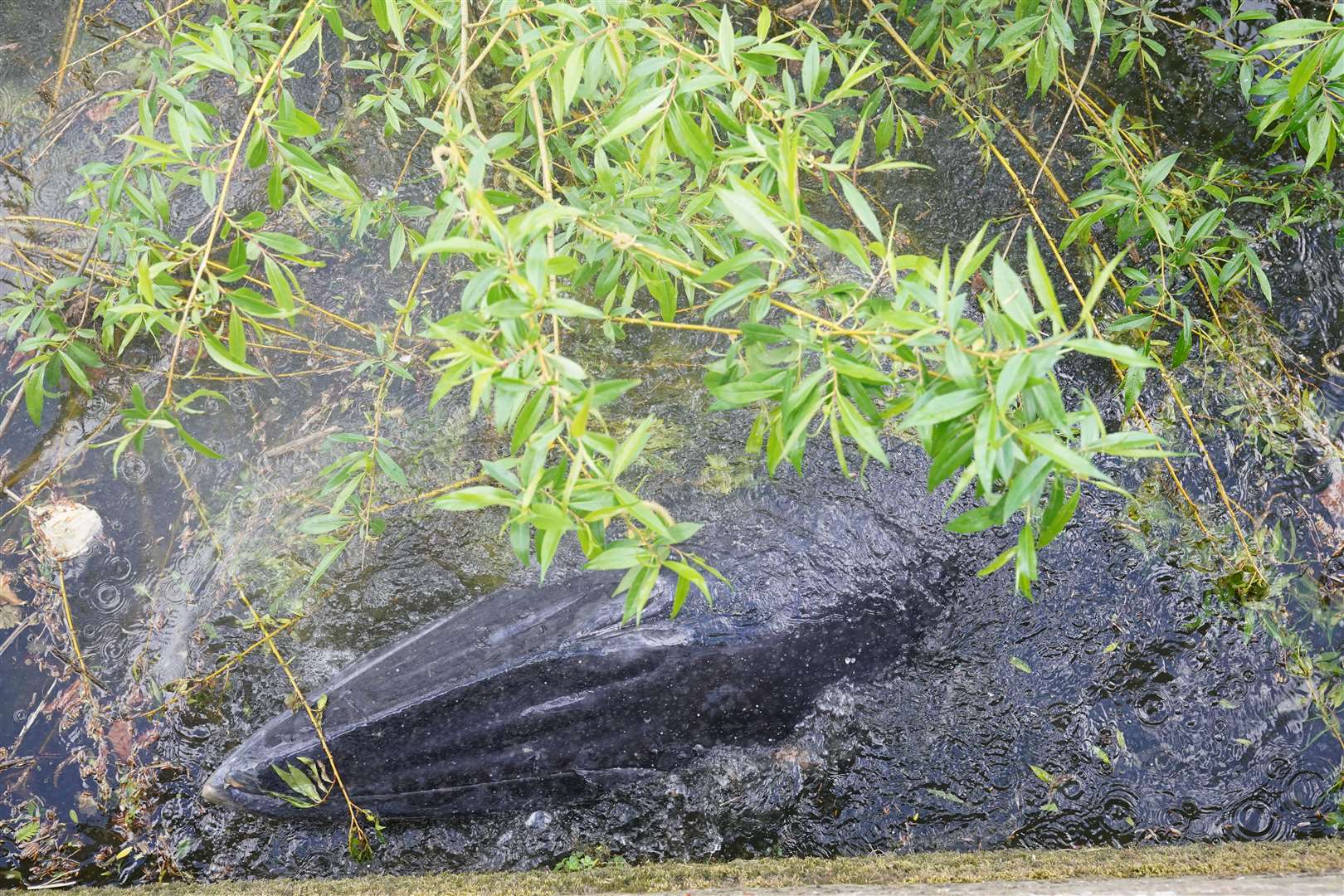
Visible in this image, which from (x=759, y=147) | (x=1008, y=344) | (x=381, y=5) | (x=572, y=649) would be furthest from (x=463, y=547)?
(x=1008, y=344)

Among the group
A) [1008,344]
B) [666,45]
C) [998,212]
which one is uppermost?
[666,45]

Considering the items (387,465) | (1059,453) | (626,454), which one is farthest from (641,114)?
(387,465)

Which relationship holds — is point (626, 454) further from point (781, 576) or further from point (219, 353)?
point (781, 576)

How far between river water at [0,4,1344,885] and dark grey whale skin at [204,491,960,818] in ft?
0.23

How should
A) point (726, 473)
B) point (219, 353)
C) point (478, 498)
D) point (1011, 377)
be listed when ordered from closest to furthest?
point (1011, 377) < point (478, 498) < point (219, 353) < point (726, 473)

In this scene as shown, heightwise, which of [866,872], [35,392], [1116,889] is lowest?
[1116,889]

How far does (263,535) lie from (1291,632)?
3578 mm

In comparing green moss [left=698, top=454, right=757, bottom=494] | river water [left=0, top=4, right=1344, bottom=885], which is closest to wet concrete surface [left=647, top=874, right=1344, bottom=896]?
river water [left=0, top=4, right=1344, bottom=885]

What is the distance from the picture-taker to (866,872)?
2.46 m

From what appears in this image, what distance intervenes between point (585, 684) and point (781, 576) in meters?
0.71

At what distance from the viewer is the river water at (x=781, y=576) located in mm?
2781

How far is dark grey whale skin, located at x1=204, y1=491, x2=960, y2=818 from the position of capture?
2584mm

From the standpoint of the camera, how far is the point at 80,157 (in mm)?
3201

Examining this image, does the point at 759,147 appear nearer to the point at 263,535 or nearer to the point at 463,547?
the point at 463,547
